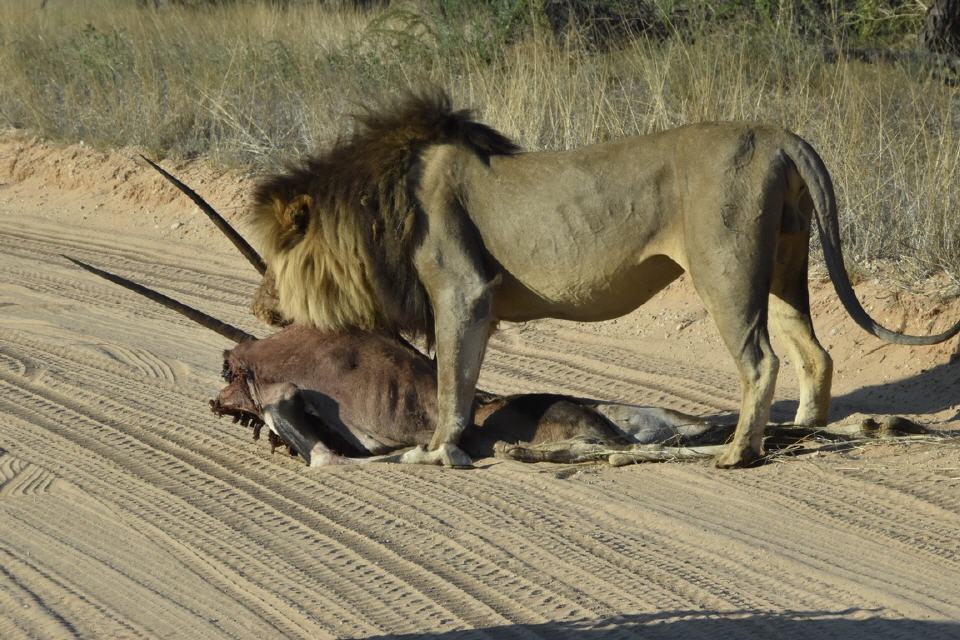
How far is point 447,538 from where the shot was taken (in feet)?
16.0

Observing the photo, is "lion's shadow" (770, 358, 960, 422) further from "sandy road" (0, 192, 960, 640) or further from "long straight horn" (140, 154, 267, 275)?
"long straight horn" (140, 154, 267, 275)

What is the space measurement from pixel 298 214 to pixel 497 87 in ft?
16.8

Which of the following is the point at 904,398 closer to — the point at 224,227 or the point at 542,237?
the point at 542,237

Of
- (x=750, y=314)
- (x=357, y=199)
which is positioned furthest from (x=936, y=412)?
(x=357, y=199)

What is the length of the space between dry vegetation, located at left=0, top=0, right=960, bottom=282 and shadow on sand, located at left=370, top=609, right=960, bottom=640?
3.81m

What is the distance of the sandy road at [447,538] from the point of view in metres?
4.18

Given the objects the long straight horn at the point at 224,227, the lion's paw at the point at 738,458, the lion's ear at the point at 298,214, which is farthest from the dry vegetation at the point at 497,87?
the lion's ear at the point at 298,214

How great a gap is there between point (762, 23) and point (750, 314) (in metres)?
7.29

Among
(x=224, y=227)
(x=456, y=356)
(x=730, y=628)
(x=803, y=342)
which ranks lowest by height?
(x=730, y=628)

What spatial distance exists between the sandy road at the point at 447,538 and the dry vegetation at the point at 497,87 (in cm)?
199

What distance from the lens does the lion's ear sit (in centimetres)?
611

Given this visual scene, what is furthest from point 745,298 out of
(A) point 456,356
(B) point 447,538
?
(B) point 447,538

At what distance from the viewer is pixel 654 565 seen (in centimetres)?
454

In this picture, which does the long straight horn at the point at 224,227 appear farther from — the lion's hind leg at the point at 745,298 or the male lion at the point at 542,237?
the lion's hind leg at the point at 745,298
